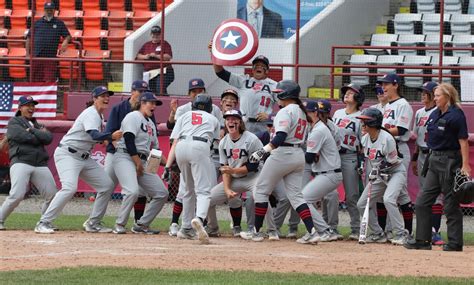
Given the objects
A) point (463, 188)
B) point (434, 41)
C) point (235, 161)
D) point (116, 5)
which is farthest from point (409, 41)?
point (463, 188)

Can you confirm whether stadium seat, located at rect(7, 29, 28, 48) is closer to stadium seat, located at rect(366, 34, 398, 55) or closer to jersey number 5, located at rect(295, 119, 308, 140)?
stadium seat, located at rect(366, 34, 398, 55)

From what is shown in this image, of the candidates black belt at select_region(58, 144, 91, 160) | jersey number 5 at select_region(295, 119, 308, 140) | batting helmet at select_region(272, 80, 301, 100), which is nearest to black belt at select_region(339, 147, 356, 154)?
jersey number 5 at select_region(295, 119, 308, 140)

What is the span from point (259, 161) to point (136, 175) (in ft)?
6.52

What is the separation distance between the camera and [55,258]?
470 inches

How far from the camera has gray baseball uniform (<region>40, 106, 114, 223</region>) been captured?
14578 millimetres

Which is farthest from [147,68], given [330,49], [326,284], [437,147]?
[326,284]

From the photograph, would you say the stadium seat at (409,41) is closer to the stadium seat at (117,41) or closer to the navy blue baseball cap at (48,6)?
the stadium seat at (117,41)

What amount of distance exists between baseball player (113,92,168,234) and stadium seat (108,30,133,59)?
23.0 ft

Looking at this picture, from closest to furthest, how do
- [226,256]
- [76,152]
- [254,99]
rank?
1. [226,256]
2. [76,152]
3. [254,99]

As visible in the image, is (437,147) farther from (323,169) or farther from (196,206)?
(196,206)

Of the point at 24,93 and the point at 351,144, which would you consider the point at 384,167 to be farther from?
the point at 24,93

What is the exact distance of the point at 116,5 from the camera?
76.2ft

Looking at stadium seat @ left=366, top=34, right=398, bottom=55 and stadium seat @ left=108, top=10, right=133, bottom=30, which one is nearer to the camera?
stadium seat @ left=366, top=34, right=398, bottom=55

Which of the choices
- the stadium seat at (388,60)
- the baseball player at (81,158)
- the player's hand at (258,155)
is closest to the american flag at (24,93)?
the baseball player at (81,158)
